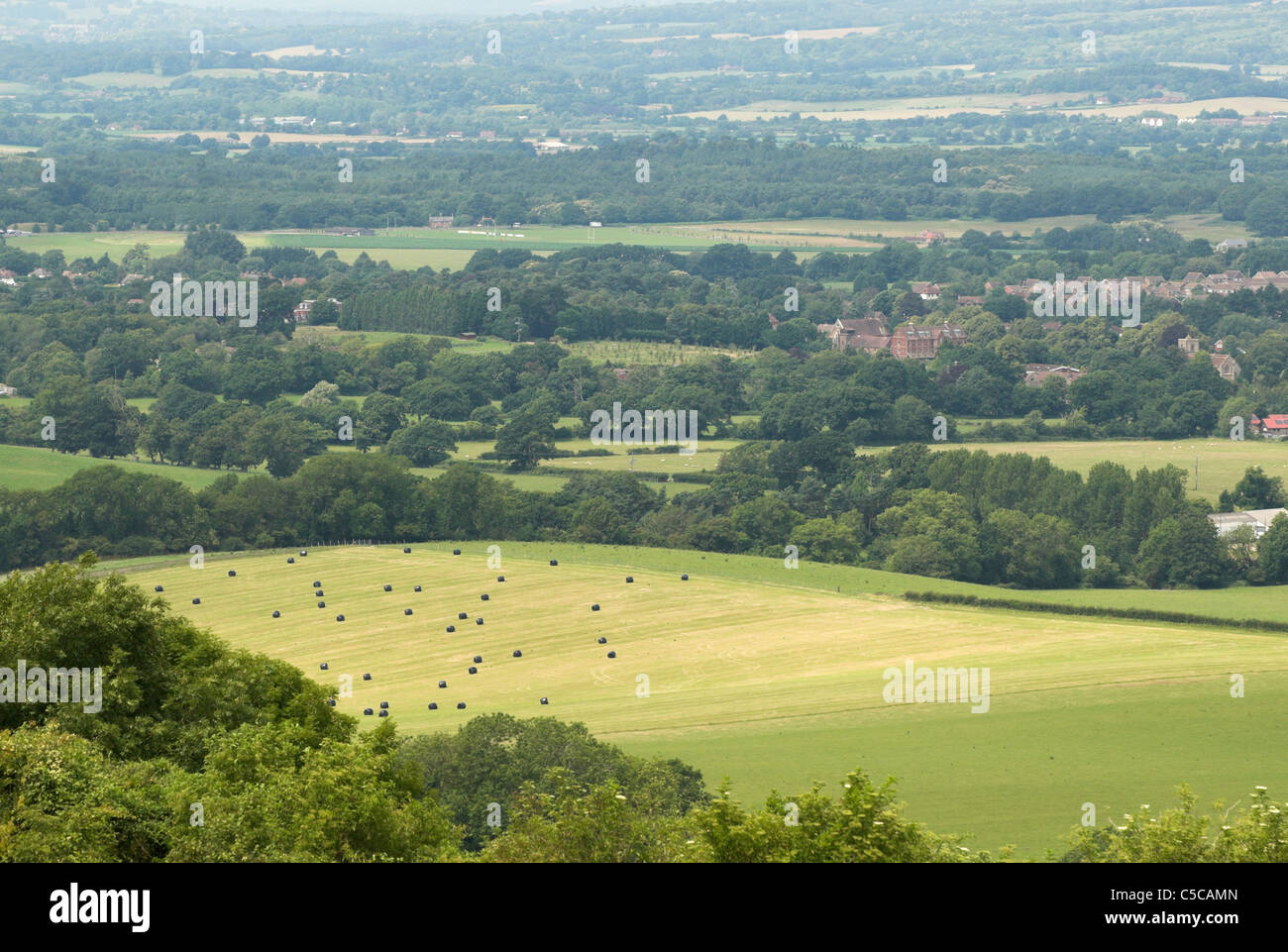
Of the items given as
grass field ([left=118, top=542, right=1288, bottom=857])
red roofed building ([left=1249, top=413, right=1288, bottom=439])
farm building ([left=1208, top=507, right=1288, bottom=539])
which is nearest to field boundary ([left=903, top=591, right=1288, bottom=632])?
grass field ([left=118, top=542, right=1288, bottom=857])

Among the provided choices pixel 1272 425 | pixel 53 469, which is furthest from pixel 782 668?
pixel 1272 425

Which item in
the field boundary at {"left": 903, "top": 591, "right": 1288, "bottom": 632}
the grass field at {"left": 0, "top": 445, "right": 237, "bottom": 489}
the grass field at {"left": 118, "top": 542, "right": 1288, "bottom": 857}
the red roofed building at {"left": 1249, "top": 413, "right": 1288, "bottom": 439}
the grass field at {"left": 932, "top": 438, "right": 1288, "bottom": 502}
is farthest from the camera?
the red roofed building at {"left": 1249, "top": 413, "right": 1288, "bottom": 439}

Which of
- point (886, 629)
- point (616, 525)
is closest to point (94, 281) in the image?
point (616, 525)

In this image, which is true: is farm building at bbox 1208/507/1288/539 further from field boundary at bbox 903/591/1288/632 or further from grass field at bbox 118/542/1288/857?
field boundary at bbox 903/591/1288/632

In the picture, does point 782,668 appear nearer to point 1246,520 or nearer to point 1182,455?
point 1246,520

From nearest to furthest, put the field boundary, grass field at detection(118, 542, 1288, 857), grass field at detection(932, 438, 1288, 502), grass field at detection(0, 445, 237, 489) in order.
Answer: grass field at detection(118, 542, 1288, 857), the field boundary, grass field at detection(0, 445, 237, 489), grass field at detection(932, 438, 1288, 502)

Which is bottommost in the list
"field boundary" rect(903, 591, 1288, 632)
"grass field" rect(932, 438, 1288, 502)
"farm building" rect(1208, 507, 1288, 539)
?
"field boundary" rect(903, 591, 1288, 632)

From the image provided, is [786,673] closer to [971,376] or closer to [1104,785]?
[1104,785]
